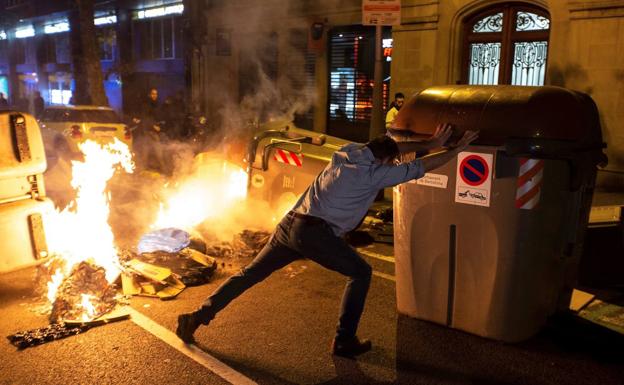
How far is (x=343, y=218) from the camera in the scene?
3947 millimetres

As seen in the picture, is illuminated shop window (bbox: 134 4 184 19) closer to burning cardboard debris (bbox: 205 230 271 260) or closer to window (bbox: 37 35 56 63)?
window (bbox: 37 35 56 63)

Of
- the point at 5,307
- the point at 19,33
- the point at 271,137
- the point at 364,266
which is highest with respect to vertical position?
the point at 19,33

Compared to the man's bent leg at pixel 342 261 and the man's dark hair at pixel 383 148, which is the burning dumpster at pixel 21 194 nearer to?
the man's bent leg at pixel 342 261

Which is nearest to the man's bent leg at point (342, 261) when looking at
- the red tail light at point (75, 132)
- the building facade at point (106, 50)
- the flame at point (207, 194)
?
the flame at point (207, 194)

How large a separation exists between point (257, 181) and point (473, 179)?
3994mm

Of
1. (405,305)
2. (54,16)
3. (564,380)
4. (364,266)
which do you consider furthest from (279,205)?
(54,16)

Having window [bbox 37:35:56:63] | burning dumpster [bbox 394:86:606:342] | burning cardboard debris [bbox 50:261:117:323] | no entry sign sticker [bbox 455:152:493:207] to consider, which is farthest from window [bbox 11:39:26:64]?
no entry sign sticker [bbox 455:152:493:207]

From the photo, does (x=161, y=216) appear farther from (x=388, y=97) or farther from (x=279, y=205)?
(x=388, y=97)

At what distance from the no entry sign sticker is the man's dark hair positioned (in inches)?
27.6

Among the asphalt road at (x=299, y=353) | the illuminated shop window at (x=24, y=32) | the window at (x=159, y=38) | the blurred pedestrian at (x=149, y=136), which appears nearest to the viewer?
the asphalt road at (x=299, y=353)

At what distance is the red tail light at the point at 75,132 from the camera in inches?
480

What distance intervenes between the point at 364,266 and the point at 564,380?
1.50 meters

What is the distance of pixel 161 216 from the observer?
8125mm

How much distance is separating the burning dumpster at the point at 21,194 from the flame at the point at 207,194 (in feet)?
9.07
